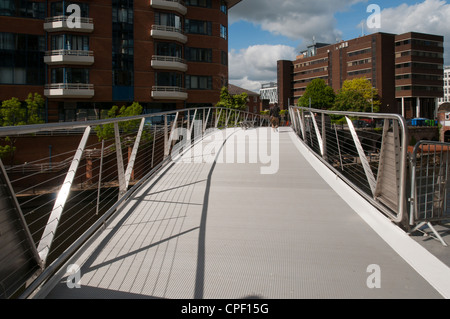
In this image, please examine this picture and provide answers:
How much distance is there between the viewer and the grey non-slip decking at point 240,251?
3029mm

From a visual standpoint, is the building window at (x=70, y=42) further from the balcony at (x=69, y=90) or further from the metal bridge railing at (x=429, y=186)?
the metal bridge railing at (x=429, y=186)

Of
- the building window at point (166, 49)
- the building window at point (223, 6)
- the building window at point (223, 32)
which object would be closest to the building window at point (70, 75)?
the building window at point (166, 49)

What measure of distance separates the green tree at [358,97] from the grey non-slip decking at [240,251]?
71.9 meters

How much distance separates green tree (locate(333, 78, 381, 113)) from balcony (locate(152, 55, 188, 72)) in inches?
1816

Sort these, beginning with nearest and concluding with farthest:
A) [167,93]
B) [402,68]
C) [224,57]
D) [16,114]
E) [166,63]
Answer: [16,114]
[166,63]
[167,93]
[224,57]
[402,68]

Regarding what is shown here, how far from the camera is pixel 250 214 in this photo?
498cm

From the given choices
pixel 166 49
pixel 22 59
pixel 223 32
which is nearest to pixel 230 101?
pixel 166 49

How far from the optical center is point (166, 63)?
112 ft

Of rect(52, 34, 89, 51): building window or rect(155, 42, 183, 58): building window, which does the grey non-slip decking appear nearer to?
rect(52, 34, 89, 51): building window

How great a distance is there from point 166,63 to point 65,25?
828cm

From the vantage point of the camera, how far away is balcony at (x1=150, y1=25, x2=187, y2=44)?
110ft

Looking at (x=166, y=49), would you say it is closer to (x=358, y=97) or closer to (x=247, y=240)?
(x=247, y=240)
